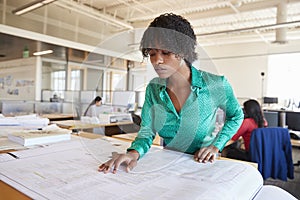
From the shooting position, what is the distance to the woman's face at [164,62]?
0.63 m

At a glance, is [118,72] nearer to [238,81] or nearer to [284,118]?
[284,118]

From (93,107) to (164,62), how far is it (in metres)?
0.59

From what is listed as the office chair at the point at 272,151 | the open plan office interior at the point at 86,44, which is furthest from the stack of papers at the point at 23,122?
the office chair at the point at 272,151

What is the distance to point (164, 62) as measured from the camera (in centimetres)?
64

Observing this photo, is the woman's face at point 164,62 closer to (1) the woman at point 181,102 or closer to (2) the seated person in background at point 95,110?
(1) the woman at point 181,102

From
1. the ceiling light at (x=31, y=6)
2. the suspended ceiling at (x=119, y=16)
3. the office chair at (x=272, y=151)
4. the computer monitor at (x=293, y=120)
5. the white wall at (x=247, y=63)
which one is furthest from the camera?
the white wall at (x=247, y=63)

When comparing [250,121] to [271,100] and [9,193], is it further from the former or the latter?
[271,100]

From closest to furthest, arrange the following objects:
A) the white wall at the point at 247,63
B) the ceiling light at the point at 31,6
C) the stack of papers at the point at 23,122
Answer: the stack of papers at the point at 23,122
the ceiling light at the point at 31,6
the white wall at the point at 247,63

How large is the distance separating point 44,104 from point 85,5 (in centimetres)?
207

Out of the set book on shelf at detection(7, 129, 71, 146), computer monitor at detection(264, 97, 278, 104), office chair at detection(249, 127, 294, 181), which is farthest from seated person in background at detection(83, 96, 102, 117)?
computer monitor at detection(264, 97, 278, 104)

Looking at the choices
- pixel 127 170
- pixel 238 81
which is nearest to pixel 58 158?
pixel 127 170

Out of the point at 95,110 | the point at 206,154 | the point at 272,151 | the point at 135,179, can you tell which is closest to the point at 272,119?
the point at 272,151

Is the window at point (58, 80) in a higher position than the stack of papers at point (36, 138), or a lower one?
higher

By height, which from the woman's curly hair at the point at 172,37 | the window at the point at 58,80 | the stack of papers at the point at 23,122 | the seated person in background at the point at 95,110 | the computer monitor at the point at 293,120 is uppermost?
the window at the point at 58,80
